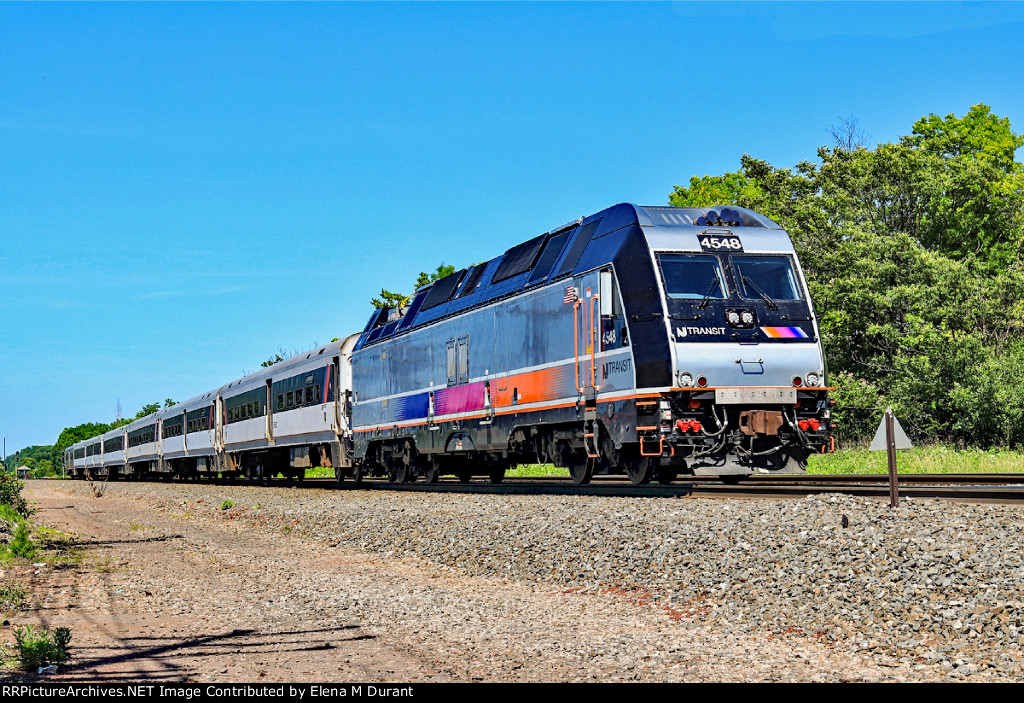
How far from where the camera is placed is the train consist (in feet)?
47.5

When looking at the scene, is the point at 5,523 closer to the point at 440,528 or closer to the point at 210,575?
the point at 210,575

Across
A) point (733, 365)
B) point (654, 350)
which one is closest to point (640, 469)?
point (654, 350)

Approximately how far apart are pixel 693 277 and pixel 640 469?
10.2 feet

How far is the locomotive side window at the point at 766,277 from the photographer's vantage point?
15.3 meters

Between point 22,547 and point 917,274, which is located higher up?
point 917,274

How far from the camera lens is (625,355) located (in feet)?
49.3

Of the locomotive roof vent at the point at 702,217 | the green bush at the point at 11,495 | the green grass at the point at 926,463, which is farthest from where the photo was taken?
the green grass at the point at 926,463

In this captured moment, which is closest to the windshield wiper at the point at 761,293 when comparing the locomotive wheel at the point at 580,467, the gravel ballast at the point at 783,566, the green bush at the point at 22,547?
the gravel ballast at the point at 783,566

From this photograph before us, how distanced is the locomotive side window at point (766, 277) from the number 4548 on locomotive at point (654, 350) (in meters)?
0.02

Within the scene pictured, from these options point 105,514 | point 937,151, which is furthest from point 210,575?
point 937,151

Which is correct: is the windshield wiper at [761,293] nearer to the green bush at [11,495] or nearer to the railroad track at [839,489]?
the railroad track at [839,489]

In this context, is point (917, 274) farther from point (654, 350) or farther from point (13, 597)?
point (13, 597)

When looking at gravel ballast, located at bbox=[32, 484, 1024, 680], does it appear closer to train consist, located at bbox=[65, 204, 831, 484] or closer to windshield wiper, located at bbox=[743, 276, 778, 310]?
train consist, located at bbox=[65, 204, 831, 484]

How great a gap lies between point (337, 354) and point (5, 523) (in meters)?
12.6
